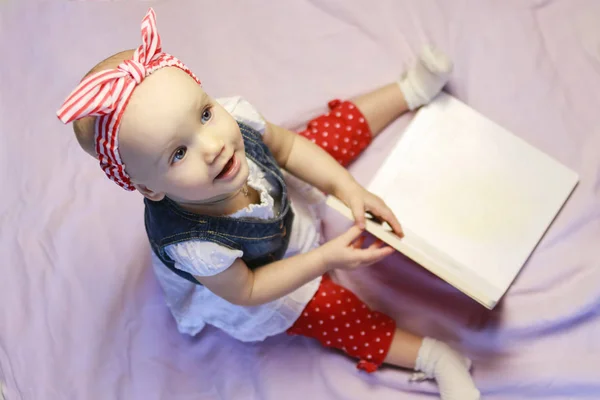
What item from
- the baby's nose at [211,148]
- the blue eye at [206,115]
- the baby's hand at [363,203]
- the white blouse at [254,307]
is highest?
the blue eye at [206,115]

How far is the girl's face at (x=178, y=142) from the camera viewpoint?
51 cm

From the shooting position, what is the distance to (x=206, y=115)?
0.56 metres

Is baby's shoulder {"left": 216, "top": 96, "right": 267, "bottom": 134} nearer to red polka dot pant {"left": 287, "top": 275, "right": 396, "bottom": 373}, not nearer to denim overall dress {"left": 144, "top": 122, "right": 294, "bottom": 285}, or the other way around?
denim overall dress {"left": 144, "top": 122, "right": 294, "bottom": 285}

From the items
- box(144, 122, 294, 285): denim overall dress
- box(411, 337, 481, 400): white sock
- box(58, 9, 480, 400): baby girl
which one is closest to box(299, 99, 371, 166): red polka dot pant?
Result: box(58, 9, 480, 400): baby girl

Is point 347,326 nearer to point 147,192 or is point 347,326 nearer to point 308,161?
point 308,161

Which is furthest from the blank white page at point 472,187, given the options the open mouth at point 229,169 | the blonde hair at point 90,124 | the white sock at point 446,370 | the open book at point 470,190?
the blonde hair at point 90,124

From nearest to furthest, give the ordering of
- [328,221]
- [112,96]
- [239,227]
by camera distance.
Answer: [112,96] < [239,227] < [328,221]

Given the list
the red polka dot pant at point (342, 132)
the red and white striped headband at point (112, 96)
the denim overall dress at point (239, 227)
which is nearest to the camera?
the red and white striped headband at point (112, 96)

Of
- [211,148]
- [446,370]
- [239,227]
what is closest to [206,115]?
[211,148]

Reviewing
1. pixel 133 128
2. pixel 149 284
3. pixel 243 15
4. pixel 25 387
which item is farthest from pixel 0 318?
pixel 243 15

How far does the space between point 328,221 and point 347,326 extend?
17 cm

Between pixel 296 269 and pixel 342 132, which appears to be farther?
pixel 342 132

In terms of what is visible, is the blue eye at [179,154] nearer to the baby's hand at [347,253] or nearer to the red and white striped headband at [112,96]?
the red and white striped headband at [112,96]

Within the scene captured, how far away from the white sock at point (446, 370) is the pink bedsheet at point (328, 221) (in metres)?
0.03
